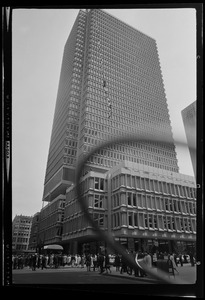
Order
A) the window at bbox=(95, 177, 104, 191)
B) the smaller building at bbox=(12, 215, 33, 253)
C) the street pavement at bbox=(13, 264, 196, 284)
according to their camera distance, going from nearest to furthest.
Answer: the street pavement at bbox=(13, 264, 196, 284), the smaller building at bbox=(12, 215, 33, 253), the window at bbox=(95, 177, 104, 191)

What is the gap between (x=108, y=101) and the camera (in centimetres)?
2259

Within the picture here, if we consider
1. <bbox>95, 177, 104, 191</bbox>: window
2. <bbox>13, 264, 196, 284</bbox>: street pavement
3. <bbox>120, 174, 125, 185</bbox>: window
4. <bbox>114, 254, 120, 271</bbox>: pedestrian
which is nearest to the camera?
<bbox>13, 264, 196, 284</bbox>: street pavement

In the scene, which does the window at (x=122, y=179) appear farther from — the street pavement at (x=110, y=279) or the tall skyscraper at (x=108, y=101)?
the street pavement at (x=110, y=279)

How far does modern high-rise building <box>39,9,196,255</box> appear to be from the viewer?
10.9 metres

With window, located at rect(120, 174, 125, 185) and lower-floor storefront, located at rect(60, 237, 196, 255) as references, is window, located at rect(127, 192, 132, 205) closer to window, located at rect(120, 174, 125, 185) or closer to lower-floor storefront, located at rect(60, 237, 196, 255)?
window, located at rect(120, 174, 125, 185)

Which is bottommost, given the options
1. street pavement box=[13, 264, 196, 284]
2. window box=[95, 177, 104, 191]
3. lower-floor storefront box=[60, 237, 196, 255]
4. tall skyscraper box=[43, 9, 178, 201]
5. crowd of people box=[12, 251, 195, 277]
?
lower-floor storefront box=[60, 237, 196, 255]

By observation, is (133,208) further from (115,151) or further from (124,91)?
(124,91)

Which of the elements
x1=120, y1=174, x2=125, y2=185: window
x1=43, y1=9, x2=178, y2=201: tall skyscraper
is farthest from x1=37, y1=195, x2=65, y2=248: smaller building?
x1=120, y1=174, x2=125, y2=185: window

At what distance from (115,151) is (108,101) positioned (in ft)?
29.0

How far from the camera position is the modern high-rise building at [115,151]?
35.8ft

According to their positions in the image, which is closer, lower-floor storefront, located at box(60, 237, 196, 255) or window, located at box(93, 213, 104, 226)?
lower-floor storefront, located at box(60, 237, 196, 255)

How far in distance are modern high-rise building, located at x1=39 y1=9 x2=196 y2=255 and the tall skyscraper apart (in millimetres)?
95

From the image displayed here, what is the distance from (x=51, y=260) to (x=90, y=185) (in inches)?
136
